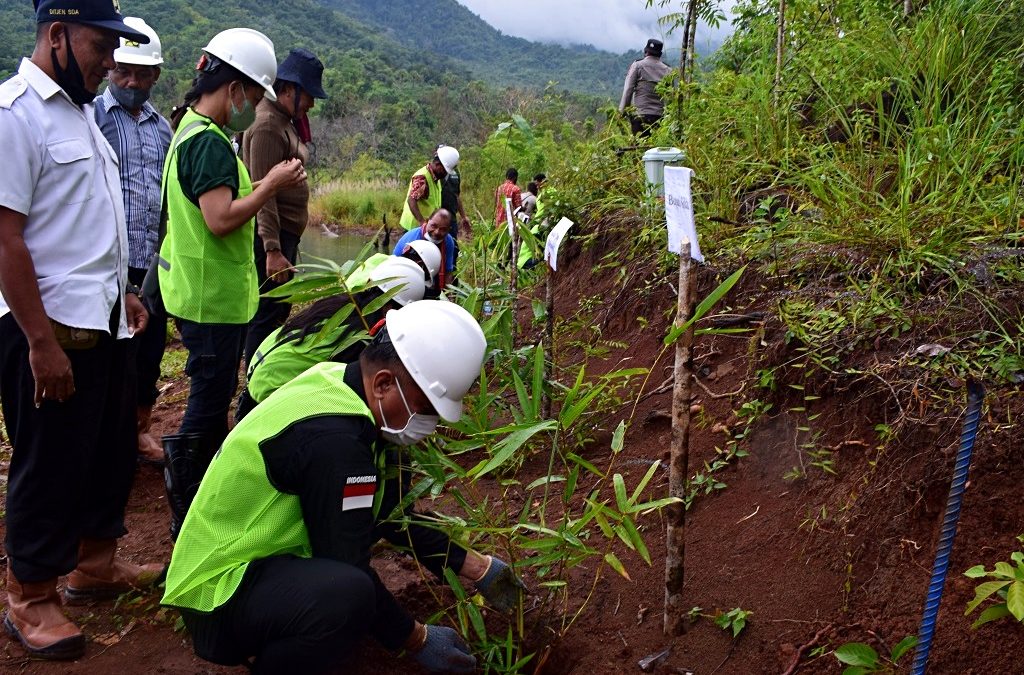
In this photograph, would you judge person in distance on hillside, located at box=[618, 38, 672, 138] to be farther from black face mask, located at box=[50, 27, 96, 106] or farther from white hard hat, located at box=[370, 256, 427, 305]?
black face mask, located at box=[50, 27, 96, 106]

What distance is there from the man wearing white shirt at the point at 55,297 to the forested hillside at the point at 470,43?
83765 millimetres


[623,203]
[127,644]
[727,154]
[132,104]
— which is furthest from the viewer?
[623,203]

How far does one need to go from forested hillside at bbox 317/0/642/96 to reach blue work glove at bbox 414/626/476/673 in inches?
3310

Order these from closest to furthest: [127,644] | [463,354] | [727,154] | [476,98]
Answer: [463,354], [127,644], [727,154], [476,98]

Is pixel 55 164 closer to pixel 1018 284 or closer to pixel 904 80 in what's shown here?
pixel 1018 284

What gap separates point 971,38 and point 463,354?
3.25 metres

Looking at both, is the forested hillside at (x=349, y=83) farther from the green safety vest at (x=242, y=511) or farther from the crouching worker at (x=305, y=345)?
the green safety vest at (x=242, y=511)

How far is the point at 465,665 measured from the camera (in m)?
2.47

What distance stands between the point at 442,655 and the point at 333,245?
552 inches

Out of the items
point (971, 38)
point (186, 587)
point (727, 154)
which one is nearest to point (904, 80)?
point (971, 38)

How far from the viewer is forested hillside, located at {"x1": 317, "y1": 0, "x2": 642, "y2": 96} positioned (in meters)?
91.6

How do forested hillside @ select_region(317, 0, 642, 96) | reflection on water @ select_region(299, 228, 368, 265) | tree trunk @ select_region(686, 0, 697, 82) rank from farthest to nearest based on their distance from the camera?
forested hillside @ select_region(317, 0, 642, 96), reflection on water @ select_region(299, 228, 368, 265), tree trunk @ select_region(686, 0, 697, 82)

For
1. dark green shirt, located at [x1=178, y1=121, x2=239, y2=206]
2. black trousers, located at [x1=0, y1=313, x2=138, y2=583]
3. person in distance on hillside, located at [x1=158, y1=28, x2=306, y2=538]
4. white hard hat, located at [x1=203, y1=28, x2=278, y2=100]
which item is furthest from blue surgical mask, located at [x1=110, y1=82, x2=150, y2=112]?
black trousers, located at [x1=0, y1=313, x2=138, y2=583]

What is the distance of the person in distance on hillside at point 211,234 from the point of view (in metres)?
2.97
